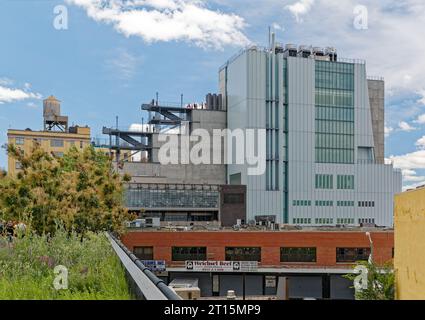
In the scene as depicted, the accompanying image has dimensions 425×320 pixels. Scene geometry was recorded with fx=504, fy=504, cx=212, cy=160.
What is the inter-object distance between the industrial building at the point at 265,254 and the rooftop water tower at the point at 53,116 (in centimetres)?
5019

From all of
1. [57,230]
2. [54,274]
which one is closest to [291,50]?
[57,230]

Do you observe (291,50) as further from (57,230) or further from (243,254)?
(57,230)

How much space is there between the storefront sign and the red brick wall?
224 centimetres

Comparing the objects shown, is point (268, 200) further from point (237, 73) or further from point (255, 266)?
point (255, 266)

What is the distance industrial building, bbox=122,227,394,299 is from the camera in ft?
163

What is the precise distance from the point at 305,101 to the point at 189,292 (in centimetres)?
5665

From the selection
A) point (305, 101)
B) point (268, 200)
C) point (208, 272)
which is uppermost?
point (305, 101)

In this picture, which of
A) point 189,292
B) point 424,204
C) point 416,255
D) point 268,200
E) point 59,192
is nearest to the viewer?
point 424,204

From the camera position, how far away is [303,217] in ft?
280

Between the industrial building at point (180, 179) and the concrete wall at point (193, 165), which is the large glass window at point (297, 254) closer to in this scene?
the industrial building at point (180, 179)

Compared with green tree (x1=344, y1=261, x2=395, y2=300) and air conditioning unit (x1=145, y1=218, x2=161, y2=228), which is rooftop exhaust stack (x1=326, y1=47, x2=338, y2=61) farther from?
green tree (x1=344, y1=261, x2=395, y2=300)

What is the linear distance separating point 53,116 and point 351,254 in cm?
6445
